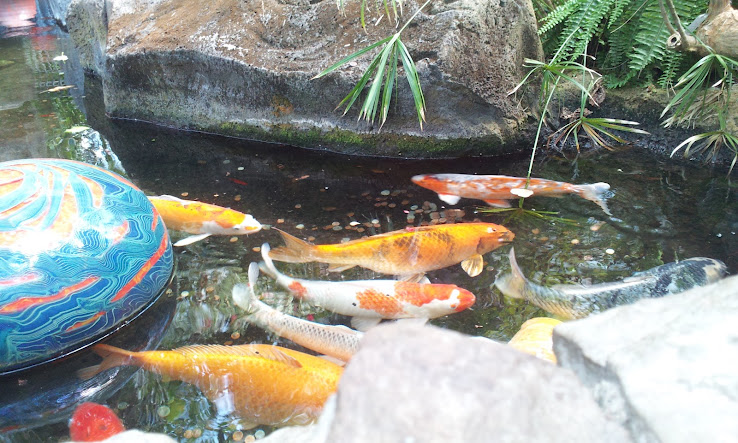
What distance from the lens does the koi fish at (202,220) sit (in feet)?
13.5

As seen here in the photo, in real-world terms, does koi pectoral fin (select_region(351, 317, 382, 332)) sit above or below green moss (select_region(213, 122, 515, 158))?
below

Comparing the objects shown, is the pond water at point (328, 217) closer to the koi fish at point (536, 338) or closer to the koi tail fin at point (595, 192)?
the koi tail fin at point (595, 192)

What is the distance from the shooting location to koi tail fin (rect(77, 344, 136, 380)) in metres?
2.98

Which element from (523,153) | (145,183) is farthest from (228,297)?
(523,153)

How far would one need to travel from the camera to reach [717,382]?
131cm

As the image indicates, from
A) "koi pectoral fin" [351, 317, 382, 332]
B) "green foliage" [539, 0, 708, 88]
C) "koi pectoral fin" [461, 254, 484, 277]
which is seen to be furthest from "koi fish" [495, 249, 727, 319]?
"green foliage" [539, 0, 708, 88]

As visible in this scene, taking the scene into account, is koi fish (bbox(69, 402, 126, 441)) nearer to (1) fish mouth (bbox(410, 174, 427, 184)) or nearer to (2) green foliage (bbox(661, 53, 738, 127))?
(1) fish mouth (bbox(410, 174, 427, 184))

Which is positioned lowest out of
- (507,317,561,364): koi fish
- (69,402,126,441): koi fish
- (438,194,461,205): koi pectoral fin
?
(69,402,126,441): koi fish

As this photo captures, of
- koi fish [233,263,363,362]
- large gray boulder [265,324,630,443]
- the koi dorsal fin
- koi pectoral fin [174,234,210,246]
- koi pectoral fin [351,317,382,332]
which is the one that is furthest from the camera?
koi pectoral fin [174,234,210,246]

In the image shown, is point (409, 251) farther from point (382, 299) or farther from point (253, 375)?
point (253, 375)

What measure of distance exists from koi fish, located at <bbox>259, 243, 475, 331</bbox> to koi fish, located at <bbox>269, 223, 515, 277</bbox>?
26 centimetres

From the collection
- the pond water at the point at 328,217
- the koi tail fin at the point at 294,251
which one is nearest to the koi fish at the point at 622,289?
the pond water at the point at 328,217

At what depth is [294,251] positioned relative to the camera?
3799 mm

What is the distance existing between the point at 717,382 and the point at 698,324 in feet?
0.74
